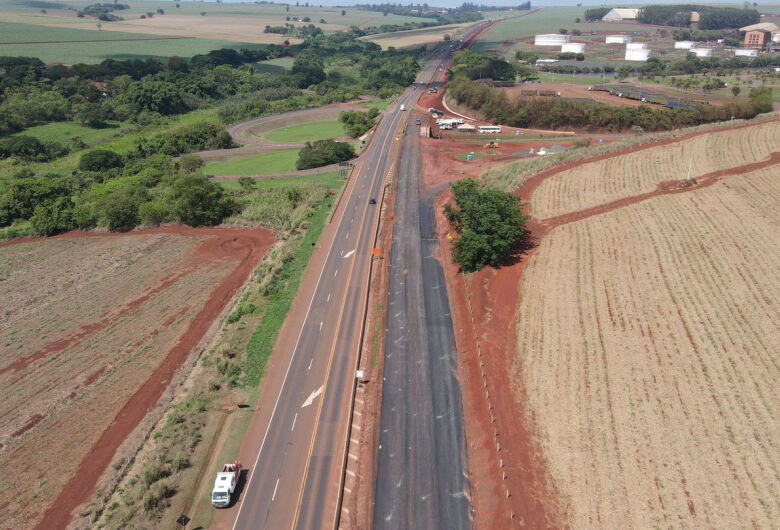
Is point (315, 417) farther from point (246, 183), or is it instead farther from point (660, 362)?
point (246, 183)

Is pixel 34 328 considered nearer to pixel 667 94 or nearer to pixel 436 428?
pixel 436 428

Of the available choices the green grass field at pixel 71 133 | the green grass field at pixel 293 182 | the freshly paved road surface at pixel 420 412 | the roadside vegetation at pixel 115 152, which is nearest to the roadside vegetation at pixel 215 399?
the freshly paved road surface at pixel 420 412

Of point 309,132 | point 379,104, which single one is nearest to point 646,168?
point 309,132

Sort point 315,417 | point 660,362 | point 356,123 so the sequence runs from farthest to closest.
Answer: point 356,123 < point 660,362 < point 315,417

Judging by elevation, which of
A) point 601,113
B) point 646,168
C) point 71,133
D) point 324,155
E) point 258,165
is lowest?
point 258,165

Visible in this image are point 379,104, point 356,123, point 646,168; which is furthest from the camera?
point 379,104

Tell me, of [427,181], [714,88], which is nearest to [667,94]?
[714,88]
